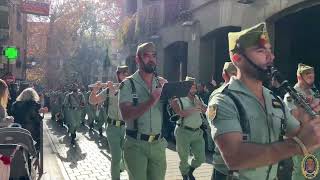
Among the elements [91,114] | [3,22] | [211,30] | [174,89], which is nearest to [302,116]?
[174,89]

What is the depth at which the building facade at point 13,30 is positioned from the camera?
68.7 ft

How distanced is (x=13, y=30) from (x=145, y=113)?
2550 centimetres

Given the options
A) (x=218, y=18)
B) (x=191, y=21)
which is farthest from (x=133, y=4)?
(x=218, y=18)

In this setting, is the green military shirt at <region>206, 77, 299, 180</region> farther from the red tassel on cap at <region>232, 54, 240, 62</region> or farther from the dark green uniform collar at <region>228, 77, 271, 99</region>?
the red tassel on cap at <region>232, 54, 240, 62</region>

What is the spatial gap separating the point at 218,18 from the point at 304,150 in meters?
11.8

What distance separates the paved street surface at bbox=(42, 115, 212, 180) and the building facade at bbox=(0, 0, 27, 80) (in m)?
8.59

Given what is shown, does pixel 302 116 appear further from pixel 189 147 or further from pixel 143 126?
pixel 189 147

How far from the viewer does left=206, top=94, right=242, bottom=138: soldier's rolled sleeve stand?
2.57m

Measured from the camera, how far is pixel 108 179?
7.86 m

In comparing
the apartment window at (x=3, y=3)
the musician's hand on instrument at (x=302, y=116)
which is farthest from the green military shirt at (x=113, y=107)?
the apartment window at (x=3, y=3)

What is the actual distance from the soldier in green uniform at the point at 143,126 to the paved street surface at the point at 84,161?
3.20 meters

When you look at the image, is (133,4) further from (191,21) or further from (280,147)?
(280,147)

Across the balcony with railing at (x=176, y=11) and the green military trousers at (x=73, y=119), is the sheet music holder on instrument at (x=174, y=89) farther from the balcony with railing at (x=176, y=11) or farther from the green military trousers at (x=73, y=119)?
the balcony with railing at (x=176, y=11)

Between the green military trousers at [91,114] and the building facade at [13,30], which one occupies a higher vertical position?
the building facade at [13,30]
